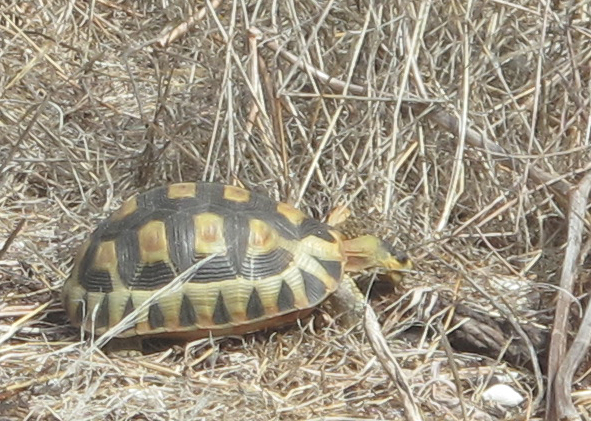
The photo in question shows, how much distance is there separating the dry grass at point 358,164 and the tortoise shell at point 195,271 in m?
0.11

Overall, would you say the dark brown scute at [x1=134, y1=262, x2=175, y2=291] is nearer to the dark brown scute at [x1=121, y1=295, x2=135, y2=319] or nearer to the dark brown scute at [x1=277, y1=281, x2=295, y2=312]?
the dark brown scute at [x1=121, y1=295, x2=135, y2=319]

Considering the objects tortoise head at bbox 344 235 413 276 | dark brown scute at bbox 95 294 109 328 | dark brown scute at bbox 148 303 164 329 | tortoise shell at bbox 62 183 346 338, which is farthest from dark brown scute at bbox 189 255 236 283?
tortoise head at bbox 344 235 413 276

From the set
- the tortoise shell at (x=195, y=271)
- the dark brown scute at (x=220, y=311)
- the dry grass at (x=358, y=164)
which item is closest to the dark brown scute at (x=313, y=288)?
the tortoise shell at (x=195, y=271)

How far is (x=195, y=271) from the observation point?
105 inches

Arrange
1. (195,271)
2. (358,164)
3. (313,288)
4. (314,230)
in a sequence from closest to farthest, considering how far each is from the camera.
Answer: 1. (195,271)
2. (313,288)
3. (314,230)
4. (358,164)

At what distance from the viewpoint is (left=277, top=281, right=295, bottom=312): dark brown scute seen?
2734mm

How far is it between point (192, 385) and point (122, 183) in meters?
1.01

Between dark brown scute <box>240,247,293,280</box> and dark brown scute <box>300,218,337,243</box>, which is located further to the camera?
dark brown scute <box>300,218,337,243</box>

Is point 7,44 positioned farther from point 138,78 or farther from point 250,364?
point 250,364

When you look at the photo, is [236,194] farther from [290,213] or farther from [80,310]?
[80,310]

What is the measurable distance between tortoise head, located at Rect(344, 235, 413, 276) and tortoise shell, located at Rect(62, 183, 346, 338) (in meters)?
0.15

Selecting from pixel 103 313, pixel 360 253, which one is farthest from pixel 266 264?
pixel 103 313

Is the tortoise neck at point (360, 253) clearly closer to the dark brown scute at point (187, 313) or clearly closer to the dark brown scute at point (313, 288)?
the dark brown scute at point (313, 288)

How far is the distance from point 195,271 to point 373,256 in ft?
1.77
